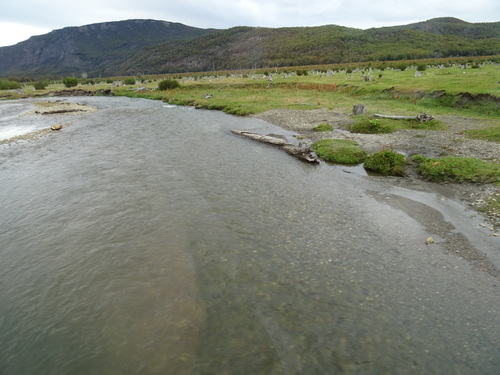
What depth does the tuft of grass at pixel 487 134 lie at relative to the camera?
2648 cm

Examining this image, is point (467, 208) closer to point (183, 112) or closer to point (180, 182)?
point (180, 182)

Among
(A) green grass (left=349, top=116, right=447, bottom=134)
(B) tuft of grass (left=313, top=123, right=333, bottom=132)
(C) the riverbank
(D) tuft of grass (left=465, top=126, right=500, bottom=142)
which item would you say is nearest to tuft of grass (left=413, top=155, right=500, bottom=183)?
(C) the riverbank

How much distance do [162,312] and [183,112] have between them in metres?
49.6

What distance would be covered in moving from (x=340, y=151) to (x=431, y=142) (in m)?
9.02

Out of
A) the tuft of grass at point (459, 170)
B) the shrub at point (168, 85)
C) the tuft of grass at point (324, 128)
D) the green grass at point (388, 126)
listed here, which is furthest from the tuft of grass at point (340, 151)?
the shrub at point (168, 85)

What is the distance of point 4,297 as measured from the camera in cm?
1134

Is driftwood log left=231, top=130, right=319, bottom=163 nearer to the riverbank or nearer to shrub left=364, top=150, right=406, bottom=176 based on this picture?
the riverbank

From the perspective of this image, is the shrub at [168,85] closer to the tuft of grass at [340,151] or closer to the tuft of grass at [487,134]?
the tuft of grass at [340,151]

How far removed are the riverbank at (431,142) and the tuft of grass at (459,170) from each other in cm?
68

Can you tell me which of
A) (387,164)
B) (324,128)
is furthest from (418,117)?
(387,164)

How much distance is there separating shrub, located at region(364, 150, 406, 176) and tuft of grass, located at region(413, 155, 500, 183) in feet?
4.72

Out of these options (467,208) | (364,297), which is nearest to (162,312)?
(364,297)

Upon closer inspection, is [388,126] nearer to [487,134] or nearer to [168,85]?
[487,134]

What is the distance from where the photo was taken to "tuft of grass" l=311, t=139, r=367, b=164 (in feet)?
84.4
